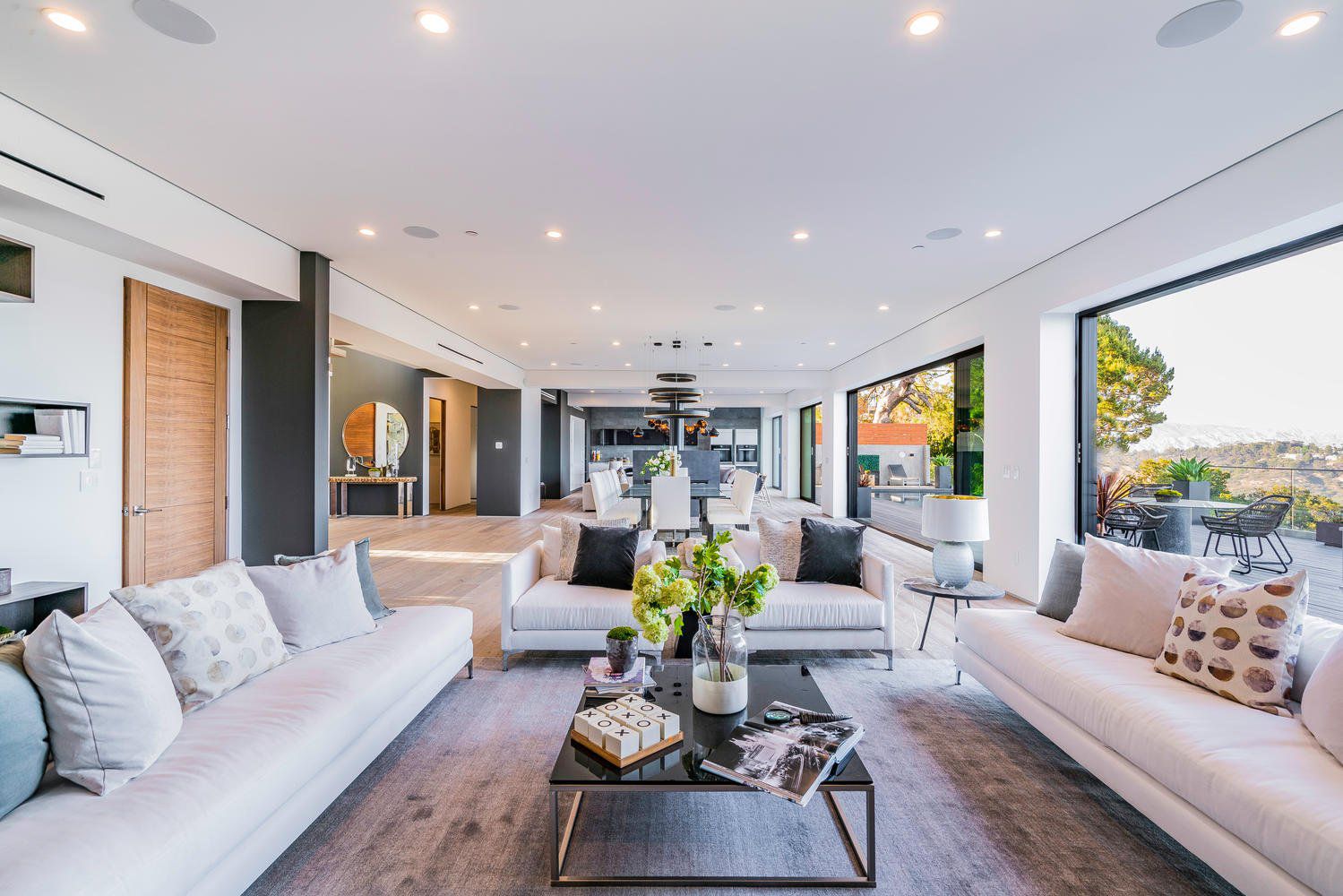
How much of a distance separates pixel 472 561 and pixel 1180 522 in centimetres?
629

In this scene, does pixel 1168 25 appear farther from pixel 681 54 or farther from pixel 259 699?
pixel 259 699

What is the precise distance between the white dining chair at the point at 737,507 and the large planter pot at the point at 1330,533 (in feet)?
15.0

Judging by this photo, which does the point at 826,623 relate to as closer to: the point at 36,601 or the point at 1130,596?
the point at 1130,596

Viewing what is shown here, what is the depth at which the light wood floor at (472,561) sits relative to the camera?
433cm

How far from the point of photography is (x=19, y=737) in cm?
141

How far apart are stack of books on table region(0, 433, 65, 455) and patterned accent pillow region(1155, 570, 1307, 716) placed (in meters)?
5.36

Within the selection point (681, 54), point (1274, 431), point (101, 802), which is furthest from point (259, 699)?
point (1274, 431)

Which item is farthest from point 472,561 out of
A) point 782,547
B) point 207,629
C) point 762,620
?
point 207,629

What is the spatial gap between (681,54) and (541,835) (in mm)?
2902

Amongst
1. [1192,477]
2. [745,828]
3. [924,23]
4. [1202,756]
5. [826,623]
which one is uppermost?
[924,23]

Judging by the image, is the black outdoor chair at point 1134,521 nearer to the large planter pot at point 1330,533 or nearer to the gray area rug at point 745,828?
the large planter pot at point 1330,533

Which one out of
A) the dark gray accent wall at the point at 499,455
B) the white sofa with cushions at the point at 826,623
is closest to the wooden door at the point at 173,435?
the white sofa with cushions at the point at 826,623

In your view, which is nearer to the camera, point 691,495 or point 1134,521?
point 1134,521

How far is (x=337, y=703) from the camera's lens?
6.75ft
